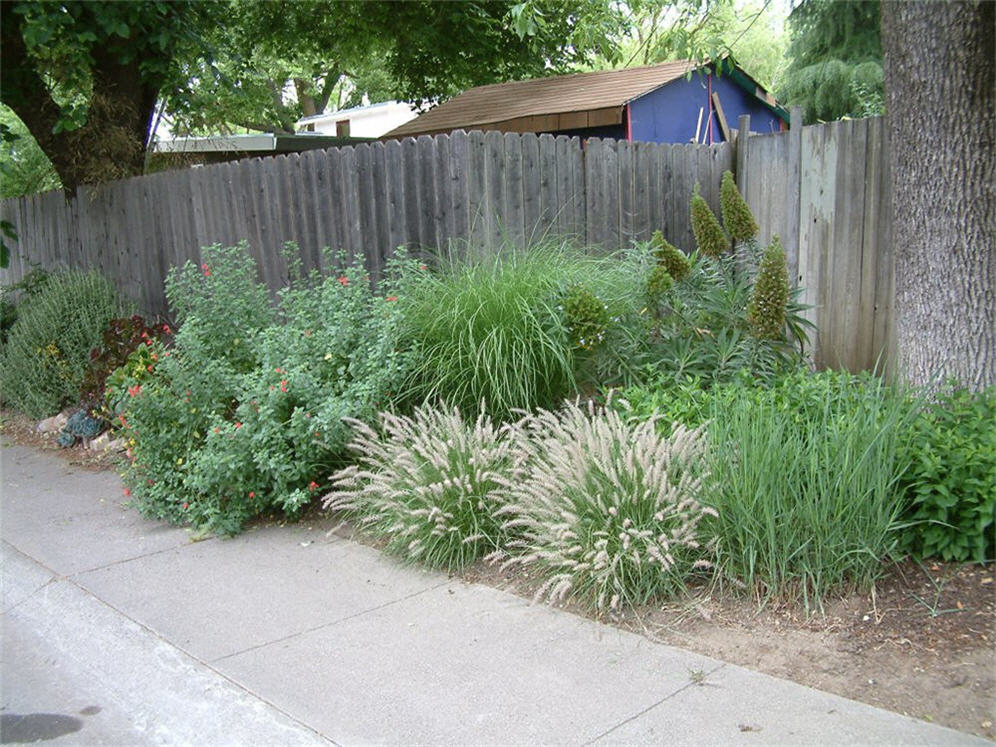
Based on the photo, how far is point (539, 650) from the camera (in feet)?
12.6

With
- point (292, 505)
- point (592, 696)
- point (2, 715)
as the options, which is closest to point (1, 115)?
point (292, 505)

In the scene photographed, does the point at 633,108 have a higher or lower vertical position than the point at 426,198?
higher

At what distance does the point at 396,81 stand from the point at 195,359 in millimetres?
13779

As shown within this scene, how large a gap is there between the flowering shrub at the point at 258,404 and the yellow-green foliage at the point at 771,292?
225 cm

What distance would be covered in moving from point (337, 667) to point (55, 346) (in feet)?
21.7

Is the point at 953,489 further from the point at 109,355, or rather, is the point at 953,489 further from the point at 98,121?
the point at 98,121

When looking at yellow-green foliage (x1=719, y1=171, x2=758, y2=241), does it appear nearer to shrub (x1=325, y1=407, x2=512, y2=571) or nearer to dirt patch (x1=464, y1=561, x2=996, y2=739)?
shrub (x1=325, y1=407, x2=512, y2=571)

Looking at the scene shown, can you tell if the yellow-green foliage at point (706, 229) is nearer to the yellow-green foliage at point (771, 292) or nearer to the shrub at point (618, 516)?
Answer: the yellow-green foliage at point (771, 292)

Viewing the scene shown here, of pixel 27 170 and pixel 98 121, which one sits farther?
pixel 27 170

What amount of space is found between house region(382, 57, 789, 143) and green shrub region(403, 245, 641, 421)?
542cm

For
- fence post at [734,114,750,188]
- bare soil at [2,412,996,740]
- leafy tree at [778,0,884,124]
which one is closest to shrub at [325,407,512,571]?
bare soil at [2,412,996,740]

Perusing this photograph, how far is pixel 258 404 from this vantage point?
571 cm

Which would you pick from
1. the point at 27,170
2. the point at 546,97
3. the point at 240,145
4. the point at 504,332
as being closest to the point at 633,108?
the point at 546,97

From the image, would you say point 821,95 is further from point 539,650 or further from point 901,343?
point 539,650
